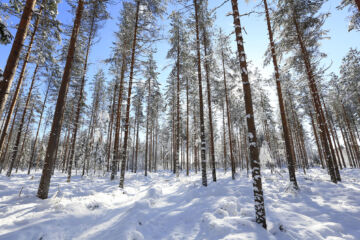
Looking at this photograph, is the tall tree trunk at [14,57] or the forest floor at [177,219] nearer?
the forest floor at [177,219]

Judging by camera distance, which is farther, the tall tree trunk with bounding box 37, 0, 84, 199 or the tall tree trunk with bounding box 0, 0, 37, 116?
the tall tree trunk with bounding box 37, 0, 84, 199

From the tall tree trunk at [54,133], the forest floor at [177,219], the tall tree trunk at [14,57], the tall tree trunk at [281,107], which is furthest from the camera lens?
the tall tree trunk at [281,107]

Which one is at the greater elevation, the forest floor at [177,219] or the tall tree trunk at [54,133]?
the tall tree trunk at [54,133]

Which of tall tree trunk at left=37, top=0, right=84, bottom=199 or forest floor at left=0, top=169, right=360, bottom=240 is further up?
tall tree trunk at left=37, top=0, right=84, bottom=199

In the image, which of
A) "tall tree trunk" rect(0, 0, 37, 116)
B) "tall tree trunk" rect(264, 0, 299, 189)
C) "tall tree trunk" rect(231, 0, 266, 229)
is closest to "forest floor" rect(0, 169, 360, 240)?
"tall tree trunk" rect(231, 0, 266, 229)

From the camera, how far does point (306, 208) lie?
6.05 meters

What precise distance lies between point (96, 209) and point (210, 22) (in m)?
14.3

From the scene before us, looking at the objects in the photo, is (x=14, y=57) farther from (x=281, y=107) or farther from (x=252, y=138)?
(x=281, y=107)

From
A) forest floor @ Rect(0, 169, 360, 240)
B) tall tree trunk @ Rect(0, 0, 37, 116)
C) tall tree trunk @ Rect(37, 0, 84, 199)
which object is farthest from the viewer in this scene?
tall tree trunk @ Rect(37, 0, 84, 199)

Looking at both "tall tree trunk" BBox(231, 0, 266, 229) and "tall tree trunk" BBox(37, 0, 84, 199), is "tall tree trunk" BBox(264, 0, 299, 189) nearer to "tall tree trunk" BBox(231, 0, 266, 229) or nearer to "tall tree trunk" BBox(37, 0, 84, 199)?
"tall tree trunk" BBox(231, 0, 266, 229)

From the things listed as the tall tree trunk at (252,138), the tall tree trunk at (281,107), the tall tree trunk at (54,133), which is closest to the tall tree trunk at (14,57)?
the tall tree trunk at (54,133)

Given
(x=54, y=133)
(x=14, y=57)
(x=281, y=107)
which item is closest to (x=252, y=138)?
(x=281, y=107)

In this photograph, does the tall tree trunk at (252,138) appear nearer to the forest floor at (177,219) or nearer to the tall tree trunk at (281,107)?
the forest floor at (177,219)

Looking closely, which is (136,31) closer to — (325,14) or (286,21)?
(286,21)
